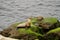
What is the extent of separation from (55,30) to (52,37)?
347mm

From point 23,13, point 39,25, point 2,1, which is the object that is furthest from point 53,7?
point 39,25

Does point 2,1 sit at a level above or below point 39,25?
below

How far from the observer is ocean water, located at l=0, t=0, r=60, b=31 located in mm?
16047

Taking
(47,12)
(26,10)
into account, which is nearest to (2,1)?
(26,10)

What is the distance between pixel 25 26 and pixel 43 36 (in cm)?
112

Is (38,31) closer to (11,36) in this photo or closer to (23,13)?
(11,36)

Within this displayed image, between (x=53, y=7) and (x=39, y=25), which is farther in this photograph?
(x=53, y=7)

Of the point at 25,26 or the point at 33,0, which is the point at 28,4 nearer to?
the point at 33,0

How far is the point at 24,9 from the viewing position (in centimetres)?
1959

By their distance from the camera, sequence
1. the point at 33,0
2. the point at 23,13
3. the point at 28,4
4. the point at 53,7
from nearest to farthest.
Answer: the point at 23,13, the point at 53,7, the point at 28,4, the point at 33,0

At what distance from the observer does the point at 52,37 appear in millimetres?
10289

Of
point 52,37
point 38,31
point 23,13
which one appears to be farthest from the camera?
point 23,13

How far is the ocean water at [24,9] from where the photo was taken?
16047mm

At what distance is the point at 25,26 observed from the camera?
1099 cm
